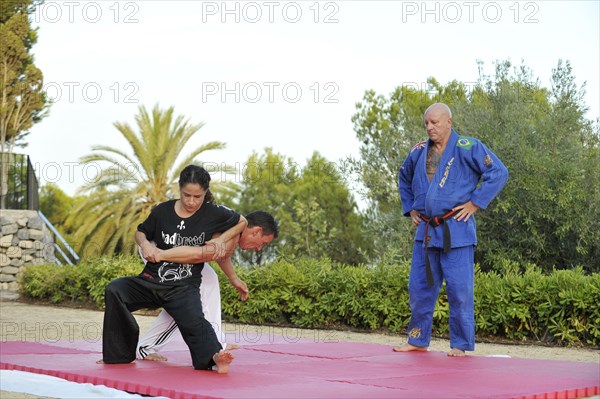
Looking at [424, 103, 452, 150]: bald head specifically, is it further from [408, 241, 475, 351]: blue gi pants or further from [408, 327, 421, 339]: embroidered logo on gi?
[408, 327, 421, 339]: embroidered logo on gi

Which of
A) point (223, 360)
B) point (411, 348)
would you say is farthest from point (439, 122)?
point (223, 360)

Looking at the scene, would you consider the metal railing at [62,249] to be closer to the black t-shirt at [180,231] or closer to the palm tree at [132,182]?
the palm tree at [132,182]

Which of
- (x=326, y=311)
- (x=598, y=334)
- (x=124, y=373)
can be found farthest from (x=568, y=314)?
(x=124, y=373)

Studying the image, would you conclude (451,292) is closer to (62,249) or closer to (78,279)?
(78,279)

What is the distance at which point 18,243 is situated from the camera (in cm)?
1544

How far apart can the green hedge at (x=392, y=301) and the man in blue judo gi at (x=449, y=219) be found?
2493mm

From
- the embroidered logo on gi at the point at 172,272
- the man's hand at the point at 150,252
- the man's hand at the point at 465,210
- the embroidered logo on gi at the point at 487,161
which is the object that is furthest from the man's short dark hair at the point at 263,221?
the embroidered logo on gi at the point at 487,161

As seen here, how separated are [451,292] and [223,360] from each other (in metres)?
2.03

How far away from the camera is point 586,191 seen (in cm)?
1284

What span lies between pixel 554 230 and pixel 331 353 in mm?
7830

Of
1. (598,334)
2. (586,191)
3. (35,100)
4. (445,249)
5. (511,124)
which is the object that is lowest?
(598,334)

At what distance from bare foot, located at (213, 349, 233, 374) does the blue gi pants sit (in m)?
1.98

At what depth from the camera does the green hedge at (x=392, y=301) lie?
817 centimetres

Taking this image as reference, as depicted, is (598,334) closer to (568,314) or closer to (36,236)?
(568,314)
